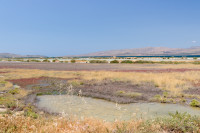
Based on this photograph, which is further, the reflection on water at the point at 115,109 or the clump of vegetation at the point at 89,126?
the reflection on water at the point at 115,109

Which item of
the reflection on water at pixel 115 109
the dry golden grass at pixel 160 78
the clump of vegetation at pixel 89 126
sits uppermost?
the clump of vegetation at pixel 89 126

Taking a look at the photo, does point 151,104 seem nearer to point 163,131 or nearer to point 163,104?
point 163,104

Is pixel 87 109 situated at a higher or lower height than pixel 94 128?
lower

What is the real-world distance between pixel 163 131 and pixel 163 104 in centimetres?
791

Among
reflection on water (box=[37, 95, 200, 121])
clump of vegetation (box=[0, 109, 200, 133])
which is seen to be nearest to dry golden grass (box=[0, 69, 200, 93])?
reflection on water (box=[37, 95, 200, 121])

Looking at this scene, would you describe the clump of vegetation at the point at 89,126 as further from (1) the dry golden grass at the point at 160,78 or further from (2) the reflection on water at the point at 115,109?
(1) the dry golden grass at the point at 160,78

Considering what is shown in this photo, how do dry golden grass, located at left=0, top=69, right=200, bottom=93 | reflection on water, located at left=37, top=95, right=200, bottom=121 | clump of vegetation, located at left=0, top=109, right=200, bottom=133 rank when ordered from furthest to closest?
dry golden grass, located at left=0, top=69, right=200, bottom=93, reflection on water, located at left=37, top=95, right=200, bottom=121, clump of vegetation, located at left=0, top=109, right=200, bottom=133

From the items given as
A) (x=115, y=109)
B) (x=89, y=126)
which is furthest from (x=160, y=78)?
(x=89, y=126)

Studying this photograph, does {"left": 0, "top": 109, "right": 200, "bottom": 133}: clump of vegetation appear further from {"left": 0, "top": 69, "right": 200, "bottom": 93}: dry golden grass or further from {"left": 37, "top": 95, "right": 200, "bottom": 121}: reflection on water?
{"left": 0, "top": 69, "right": 200, "bottom": 93}: dry golden grass

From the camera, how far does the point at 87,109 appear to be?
452 inches

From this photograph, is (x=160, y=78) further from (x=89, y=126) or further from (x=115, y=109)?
A: (x=89, y=126)

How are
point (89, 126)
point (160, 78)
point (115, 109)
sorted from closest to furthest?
point (89, 126) < point (115, 109) < point (160, 78)

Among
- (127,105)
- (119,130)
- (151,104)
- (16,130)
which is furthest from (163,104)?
(16,130)

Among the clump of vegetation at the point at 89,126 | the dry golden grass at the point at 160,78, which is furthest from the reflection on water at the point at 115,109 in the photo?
the dry golden grass at the point at 160,78
